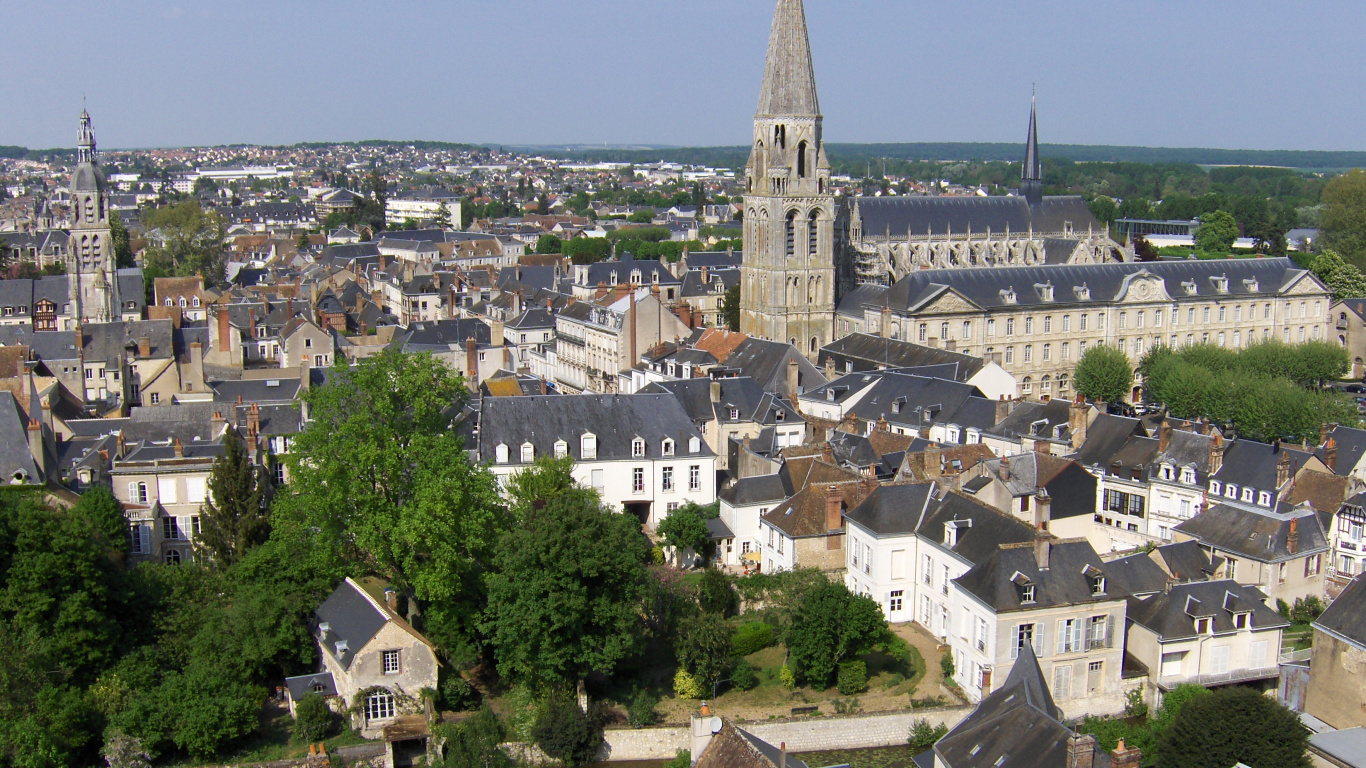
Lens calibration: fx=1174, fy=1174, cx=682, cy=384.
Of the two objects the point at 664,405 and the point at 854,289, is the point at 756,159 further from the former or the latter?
the point at 664,405

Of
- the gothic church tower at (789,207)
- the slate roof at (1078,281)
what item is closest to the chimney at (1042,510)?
the slate roof at (1078,281)

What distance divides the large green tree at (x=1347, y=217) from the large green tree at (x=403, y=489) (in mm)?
92320

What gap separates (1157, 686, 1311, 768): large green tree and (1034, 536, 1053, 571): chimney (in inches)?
200

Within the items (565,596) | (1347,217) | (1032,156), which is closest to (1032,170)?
(1032,156)

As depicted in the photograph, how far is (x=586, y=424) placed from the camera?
133ft

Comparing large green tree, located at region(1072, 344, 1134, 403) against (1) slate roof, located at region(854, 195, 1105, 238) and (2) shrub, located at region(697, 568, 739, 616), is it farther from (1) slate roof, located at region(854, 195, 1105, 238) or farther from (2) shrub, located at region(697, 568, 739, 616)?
(2) shrub, located at region(697, 568, 739, 616)

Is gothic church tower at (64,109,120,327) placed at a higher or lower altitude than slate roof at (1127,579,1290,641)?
higher

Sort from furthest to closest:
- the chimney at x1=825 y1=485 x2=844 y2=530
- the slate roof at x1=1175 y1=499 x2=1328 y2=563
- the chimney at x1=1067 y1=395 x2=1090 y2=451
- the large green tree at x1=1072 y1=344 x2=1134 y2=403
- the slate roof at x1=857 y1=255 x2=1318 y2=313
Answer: the slate roof at x1=857 y1=255 x2=1318 y2=313 → the large green tree at x1=1072 y1=344 x2=1134 y2=403 → the chimney at x1=1067 y1=395 x2=1090 y2=451 → the chimney at x1=825 y1=485 x2=844 y2=530 → the slate roof at x1=1175 y1=499 x2=1328 y2=563

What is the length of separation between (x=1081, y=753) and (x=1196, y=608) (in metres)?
10.8

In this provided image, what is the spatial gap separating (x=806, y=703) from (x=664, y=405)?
1381 cm

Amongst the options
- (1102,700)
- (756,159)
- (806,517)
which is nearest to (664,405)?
(806,517)

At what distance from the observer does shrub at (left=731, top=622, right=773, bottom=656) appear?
33094mm

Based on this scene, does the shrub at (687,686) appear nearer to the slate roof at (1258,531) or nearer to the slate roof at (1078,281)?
the slate roof at (1258,531)

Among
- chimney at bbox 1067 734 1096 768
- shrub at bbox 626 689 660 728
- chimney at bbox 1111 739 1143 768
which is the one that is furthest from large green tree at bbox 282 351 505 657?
chimney at bbox 1111 739 1143 768
